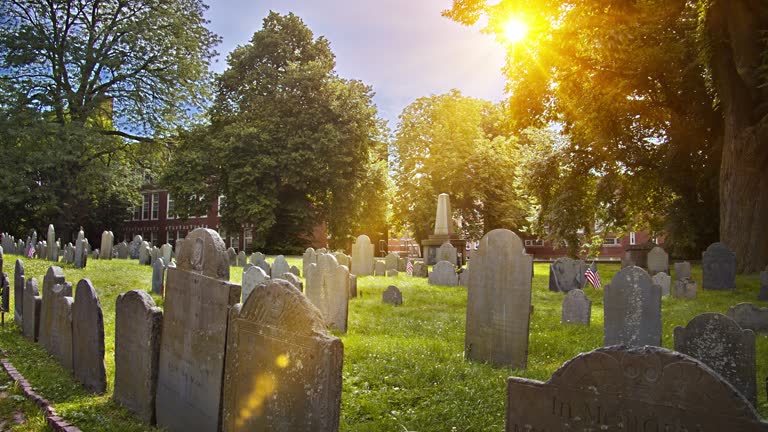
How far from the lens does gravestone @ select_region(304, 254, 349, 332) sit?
8.81 meters

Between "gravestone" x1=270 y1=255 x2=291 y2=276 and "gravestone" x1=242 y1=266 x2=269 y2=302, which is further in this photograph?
"gravestone" x1=270 y1=255 x2=291 y2=276

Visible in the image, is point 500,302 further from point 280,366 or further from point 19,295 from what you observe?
point 19,295

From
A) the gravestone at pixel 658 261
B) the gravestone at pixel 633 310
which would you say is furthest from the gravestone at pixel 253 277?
the gravestone at pixel 658 261

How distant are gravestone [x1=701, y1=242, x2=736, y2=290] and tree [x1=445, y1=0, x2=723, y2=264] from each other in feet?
17.3

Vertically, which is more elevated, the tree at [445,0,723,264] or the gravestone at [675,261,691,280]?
the tree at [445,0,723,264]

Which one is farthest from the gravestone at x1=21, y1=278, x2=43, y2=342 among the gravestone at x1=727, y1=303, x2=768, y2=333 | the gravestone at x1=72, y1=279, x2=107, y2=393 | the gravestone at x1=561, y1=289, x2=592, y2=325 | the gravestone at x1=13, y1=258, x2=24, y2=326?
the gravestone at x1=727, y1=303, x2=768, y2=333

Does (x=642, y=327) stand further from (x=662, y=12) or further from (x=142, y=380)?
(x=662, y=12)

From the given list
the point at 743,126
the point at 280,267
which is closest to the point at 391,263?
the point at 280,267

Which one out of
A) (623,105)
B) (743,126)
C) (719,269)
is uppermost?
(623,105)

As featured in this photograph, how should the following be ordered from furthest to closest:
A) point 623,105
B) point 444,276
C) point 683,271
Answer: point 623,105
point 683,271
point 444,276

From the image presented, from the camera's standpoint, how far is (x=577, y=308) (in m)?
9.34

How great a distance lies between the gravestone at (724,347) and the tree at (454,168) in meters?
32.7

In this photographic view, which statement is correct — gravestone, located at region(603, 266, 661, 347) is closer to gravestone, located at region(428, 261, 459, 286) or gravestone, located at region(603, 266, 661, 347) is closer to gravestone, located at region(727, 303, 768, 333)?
gravestone, located at region(727, 303, 768, 333)

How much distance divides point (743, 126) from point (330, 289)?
46.6 ft
